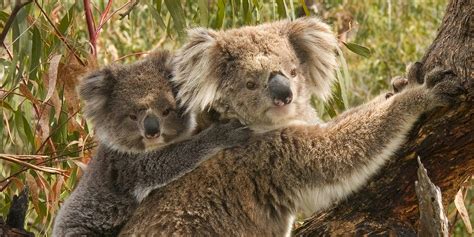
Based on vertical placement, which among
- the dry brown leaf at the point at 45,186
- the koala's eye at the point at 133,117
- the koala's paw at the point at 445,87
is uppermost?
the koala's paw at the point at 445,87

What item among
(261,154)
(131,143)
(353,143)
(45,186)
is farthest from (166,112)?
(45,186)

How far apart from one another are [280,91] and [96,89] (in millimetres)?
1127

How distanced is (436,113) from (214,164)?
39.3 inches

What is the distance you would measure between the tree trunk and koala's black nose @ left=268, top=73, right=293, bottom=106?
0.51 meters

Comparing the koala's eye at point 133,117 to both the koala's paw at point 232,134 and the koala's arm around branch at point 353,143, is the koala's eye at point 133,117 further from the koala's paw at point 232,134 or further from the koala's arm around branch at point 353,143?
the koala's arm around branch at point 353,143

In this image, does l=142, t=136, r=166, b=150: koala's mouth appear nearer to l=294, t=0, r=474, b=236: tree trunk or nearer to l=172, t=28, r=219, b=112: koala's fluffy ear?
l=172, t=28, r=219, b=112: koala's fluffy ear

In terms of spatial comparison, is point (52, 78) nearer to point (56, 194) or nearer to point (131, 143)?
point (131, 143)

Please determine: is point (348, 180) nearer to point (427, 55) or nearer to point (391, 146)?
point (391, 146)

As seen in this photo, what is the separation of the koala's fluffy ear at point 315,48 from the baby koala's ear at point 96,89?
38.2 inches

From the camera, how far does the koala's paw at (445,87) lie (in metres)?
2.91

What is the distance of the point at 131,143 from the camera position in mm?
3756

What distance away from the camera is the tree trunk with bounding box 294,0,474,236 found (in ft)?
9.66

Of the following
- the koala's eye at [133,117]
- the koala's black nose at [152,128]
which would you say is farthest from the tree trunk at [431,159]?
the koala's eye at [133,117]

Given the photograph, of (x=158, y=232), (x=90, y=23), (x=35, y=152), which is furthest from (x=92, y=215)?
(x=90, y=23)
